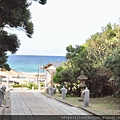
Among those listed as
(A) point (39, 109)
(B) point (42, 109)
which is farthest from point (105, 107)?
(A) point (39, 109)

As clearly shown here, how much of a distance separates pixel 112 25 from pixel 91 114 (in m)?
9.62

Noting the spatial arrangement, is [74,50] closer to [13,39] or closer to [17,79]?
[13,39]

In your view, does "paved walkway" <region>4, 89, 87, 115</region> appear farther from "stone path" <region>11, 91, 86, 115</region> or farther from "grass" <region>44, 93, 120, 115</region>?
"grass" <region>44, 93, 120, 115</region>

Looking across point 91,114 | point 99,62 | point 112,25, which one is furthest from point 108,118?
point 112,25

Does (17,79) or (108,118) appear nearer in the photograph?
(108,118)

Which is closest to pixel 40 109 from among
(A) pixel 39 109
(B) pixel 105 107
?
(A) pixel 39 109

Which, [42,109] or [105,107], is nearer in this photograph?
[42,109]

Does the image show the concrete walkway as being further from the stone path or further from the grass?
the grass

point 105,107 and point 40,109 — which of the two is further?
point 105,107

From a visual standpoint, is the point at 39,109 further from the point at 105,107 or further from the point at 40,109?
the point at 105,107

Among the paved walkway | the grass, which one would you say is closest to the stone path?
the paved walkway

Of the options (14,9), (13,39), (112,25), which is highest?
(112,25)

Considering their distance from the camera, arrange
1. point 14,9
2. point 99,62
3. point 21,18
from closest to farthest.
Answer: point 14,9 < point 21,18 < point 99,62

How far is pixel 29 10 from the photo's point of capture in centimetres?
859
